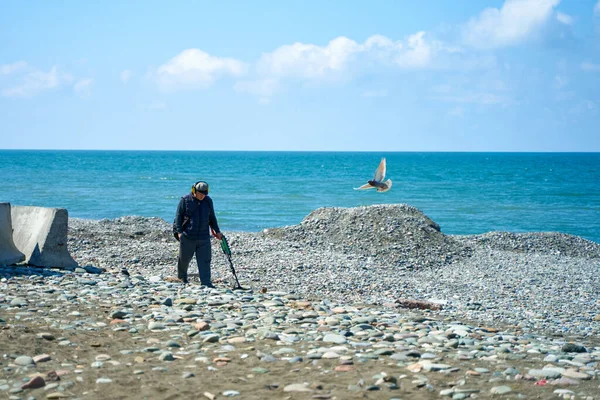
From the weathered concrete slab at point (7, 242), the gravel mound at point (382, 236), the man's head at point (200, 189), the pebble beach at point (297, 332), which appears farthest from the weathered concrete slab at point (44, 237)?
the gravel mound at point (382, 236)

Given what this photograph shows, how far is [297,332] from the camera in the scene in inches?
320

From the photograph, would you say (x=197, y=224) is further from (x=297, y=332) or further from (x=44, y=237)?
(x=297, y=332)

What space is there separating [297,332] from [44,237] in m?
6.72

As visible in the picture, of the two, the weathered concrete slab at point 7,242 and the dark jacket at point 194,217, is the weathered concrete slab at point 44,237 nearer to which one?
the weathered concrete slab at point 7,242

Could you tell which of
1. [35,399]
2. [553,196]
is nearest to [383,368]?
[35,399]

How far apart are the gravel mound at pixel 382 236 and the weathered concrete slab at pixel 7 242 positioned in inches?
382

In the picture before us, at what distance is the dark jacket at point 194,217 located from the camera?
1186 centimetres

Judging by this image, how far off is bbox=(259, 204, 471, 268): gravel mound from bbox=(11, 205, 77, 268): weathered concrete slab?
8.90 metres

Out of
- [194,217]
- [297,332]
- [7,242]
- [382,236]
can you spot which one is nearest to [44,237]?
[7,242]

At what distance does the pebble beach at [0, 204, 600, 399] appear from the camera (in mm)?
6102

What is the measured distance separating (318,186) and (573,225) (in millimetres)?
32852

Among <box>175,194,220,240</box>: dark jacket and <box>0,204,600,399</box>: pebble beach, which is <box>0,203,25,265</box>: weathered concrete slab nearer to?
<box>0,204,600,399</box>: pebble beach

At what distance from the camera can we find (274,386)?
6.06 metres

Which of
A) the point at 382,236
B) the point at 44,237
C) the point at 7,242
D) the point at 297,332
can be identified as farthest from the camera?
the point at 382,236
